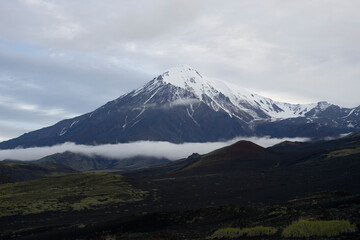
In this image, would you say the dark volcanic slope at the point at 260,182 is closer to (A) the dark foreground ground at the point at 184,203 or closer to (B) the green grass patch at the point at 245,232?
(A) the dark foreground ground at the point at 184,203

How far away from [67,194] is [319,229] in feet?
236

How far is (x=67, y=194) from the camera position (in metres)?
86.3

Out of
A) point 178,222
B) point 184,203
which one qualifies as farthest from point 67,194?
point 178,222

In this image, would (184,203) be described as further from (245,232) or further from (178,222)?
(245,232)

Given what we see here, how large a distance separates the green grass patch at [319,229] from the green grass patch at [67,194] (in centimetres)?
5301

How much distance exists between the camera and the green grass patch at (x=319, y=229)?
71.7ft

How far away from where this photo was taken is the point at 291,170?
115188mm

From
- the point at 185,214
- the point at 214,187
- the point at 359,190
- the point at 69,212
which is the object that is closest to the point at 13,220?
the point at 69,212

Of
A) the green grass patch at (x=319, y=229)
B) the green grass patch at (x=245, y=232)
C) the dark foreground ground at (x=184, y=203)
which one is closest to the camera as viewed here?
the green grass patch at (x=319, y=229)

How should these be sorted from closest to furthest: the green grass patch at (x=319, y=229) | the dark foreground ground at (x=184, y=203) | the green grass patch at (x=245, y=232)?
the green grass patch at (x=319, y=229) < the green grass patch at (x=245, y=232) < the dark foreground ground at (x=184, y=203)

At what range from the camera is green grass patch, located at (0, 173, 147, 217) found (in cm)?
7138

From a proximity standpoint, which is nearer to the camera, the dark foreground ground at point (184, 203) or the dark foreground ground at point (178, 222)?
the dark foreground ground at point (184, 203)

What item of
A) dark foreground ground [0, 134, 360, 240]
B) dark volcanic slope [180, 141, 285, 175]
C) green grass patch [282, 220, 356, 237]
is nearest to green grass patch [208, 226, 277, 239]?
dark foreground ground [0, 134, 360, 240]

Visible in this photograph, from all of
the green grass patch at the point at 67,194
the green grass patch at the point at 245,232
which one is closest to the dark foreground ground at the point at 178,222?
the green grass patch at the point at 245,232
